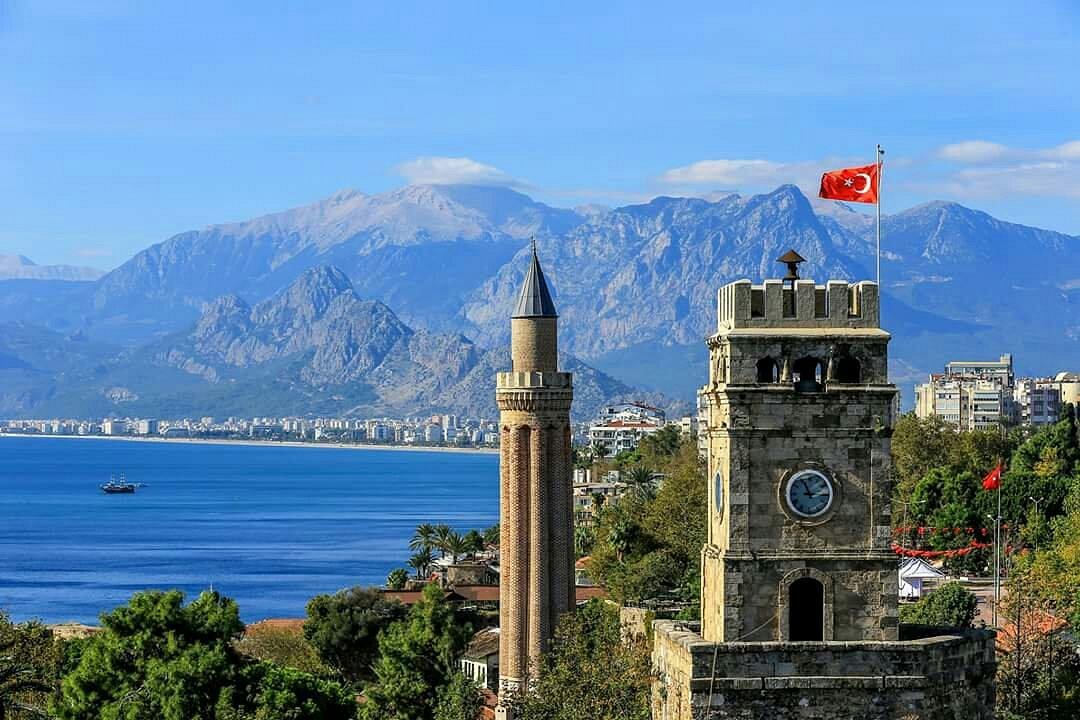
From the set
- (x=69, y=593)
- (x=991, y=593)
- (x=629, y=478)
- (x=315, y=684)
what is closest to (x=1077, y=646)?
(x=315, y=684)

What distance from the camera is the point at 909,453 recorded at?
112 meters

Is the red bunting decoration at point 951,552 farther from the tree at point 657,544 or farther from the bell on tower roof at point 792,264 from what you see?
the bell on tower roof at point 792,264

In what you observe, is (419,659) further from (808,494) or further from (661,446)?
(661,446)

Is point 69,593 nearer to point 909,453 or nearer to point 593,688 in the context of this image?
point 909,453

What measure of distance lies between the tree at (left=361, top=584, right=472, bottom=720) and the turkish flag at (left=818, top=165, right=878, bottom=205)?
3671cm

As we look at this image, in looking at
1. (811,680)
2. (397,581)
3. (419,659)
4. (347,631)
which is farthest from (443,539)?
(811,680)

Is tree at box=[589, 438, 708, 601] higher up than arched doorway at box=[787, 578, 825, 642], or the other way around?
arched doorway at box=[787, 578, 825, 642]

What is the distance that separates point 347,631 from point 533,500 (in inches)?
591

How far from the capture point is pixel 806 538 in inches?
961

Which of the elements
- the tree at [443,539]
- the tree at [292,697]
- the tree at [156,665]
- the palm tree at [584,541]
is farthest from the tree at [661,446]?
the tree at [156,665]

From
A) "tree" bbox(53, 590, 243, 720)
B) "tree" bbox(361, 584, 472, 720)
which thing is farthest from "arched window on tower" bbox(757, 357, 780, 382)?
"tree" bbox(361, 584, 472, 720)

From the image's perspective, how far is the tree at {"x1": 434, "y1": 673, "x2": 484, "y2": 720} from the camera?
57.8m

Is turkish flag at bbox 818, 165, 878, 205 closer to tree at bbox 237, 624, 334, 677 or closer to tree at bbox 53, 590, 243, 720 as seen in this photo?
tree at bbox 53, 590, 243, 720

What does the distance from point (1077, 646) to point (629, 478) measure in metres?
89.4
